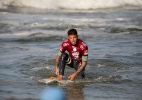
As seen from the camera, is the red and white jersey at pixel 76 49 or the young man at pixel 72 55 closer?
the young man at pixel 72 55

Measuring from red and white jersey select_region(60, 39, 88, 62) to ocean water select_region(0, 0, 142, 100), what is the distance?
0.53 meters

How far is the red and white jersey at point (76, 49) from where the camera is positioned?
8273 mm

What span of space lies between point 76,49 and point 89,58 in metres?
3.58

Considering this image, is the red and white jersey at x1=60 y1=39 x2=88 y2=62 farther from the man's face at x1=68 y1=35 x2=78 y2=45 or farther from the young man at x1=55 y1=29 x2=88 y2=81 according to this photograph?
the man's face at x1=68 y1=35 x2=78 y2=45

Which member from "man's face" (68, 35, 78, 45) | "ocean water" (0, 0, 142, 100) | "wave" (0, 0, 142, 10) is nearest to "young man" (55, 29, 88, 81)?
"man's face" (68, 35, 78, 45)

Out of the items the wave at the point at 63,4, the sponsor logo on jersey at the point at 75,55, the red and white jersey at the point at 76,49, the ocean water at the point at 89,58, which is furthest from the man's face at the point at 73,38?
the wave at the point at 63,4

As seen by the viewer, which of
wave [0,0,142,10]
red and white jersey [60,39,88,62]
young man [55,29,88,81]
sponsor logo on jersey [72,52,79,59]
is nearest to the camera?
young man [55,29,88,81]

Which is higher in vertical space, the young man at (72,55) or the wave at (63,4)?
the wave at (63,4)

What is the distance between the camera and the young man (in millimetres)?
8132

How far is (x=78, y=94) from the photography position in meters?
7.74

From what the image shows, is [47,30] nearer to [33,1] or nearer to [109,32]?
[109,32]

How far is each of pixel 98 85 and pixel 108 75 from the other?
1145mm

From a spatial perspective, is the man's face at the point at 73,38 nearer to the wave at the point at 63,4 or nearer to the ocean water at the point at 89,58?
the ocean water at the point at 89,58

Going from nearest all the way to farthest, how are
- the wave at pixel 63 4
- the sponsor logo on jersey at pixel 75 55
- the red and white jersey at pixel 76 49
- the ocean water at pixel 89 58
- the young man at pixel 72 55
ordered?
the ocean water at pixel 89 58 < the young man at pixel 72 55 < the red and white jersey at pixel 76 49 < the sponsor logo on jersey at pixel 75 55 < the wave at pixel 63 4
